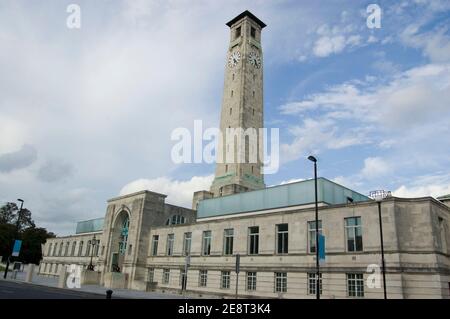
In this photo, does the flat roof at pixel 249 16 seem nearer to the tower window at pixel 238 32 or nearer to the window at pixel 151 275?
the tower window at pixel 238 32

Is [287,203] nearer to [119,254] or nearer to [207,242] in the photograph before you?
[207,242]

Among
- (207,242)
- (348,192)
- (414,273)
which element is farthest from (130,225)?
(414,273)

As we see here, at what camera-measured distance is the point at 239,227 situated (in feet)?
124

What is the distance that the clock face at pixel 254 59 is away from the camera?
69.1 metres

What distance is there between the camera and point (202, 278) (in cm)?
4034

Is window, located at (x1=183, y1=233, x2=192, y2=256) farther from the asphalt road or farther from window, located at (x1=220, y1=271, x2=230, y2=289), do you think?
the asphalt road

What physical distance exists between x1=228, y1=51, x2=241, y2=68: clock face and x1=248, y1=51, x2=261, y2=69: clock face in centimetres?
207

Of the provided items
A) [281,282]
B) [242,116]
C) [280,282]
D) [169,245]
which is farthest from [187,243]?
[242,116]

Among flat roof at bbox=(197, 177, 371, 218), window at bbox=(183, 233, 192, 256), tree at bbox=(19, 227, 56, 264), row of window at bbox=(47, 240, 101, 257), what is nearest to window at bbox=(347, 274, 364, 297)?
flat roof at bbox=(197, 177, 371, 218)

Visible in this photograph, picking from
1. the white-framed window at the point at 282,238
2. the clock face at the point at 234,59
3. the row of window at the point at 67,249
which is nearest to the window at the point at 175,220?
the row of window at the point at 67,249

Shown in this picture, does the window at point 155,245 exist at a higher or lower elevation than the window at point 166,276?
higher

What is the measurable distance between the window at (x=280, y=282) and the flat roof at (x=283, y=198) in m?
6.65

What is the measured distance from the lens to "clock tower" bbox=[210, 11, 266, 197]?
202 feet

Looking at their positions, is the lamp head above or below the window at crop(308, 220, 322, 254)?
above
